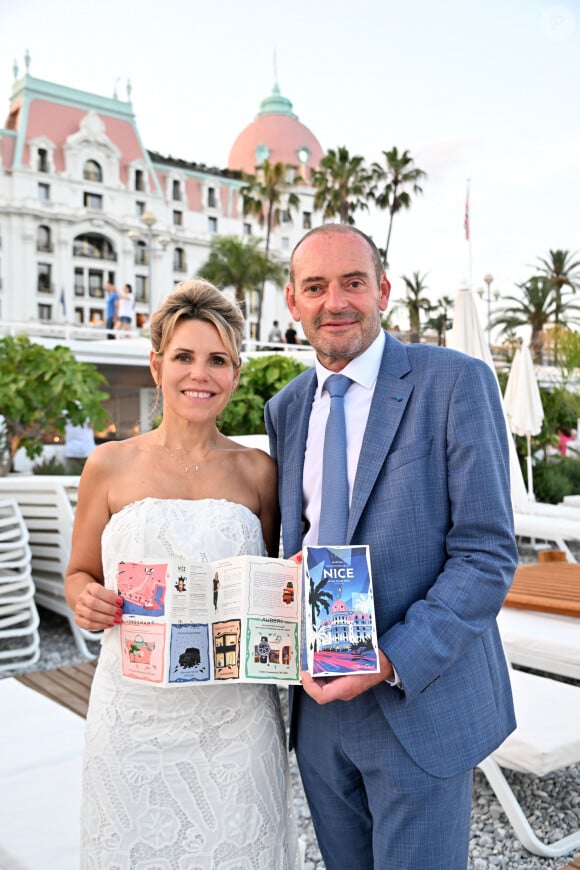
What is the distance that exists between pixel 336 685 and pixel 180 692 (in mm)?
629

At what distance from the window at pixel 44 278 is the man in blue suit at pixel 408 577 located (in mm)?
51973

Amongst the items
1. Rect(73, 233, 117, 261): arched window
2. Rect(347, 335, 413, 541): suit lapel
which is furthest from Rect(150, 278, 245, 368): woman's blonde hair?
Rect(73, 233, 117, 261): arched window

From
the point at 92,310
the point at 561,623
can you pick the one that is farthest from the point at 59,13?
the point at 561,623

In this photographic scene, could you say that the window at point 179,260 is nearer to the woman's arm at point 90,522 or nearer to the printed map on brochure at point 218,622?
the woman's arm at point 90,522

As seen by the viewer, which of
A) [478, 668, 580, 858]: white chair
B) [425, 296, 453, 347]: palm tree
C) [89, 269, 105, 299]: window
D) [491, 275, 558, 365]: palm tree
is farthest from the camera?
[89, 269, 105, 299]: window

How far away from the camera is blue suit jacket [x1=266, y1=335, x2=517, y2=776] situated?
192 cm

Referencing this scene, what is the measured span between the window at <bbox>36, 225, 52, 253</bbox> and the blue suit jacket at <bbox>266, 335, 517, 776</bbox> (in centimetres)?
5281

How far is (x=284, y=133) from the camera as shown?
7012 cm

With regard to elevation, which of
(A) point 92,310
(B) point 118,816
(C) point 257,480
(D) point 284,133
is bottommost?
(B) point 118,816

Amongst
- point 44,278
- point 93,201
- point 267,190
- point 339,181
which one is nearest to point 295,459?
point 339,181

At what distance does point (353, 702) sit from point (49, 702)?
249 cm

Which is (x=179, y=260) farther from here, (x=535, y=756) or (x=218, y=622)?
(x=218, y=622)

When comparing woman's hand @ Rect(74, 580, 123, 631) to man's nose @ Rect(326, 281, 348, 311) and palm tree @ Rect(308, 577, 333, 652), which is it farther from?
man's nose @ Rect(326, 281, 348, 311)

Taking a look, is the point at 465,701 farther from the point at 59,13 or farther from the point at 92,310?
the point at 59,13
